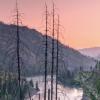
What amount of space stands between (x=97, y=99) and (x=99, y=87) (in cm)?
47

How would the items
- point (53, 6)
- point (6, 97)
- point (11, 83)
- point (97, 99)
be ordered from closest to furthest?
1. point (97, 99)
2. point (53, 6)
3. point (6, 97)
4. point (11, 83)

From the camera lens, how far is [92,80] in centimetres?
2170

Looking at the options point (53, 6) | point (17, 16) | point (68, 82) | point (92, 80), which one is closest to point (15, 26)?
point (17, 16)

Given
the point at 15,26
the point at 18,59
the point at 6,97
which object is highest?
the point at 15,26

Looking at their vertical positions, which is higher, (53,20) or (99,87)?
(53,20)

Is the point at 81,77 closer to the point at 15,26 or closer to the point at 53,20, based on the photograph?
the point at 15,26

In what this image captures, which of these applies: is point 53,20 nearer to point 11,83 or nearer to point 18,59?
point 18,59

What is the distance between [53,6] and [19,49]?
4766mm

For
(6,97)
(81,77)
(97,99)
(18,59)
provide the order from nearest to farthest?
(97,99), (81,77), (18,59), (6,97)

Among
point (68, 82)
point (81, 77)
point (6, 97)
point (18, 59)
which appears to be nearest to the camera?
point (81, 77)

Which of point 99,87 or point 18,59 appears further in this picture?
point 18,59

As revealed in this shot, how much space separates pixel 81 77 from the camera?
842 inches

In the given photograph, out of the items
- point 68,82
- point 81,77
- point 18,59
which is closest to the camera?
point 81,77

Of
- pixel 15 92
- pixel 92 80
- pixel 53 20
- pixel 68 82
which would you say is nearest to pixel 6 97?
pixel 15 92
